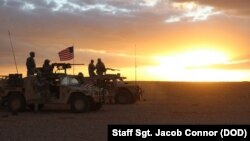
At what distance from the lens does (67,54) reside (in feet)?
104

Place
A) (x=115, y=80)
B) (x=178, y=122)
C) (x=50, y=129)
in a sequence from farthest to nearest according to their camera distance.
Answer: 1. (x=115, y=80)
2. (x=178, y=122)
3. (x=50, y=129)

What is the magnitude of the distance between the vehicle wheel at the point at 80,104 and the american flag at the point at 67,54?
428cm

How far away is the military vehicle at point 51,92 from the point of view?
27.8 m

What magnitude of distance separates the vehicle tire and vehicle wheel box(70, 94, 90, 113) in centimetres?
248

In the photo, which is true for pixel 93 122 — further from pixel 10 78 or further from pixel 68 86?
pixel 10 78

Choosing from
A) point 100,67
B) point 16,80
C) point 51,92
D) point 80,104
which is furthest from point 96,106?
point 100,67

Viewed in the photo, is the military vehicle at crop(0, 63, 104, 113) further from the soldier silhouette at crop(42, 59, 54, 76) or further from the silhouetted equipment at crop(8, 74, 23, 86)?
the soldier silhouette at crop(42, 59, 54, 76)

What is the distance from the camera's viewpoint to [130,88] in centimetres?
3541

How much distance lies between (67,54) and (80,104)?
4675mm

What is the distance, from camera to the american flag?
3172cm

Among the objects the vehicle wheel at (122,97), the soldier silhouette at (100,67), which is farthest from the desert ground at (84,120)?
the soldier silhouette at (100,67)

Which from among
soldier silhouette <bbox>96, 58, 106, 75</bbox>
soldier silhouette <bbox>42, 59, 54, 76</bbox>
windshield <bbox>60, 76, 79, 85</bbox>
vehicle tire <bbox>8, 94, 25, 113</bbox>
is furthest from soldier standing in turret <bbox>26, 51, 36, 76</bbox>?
soldier silhouette <bbox>96, 58, 106, 75</bbox>

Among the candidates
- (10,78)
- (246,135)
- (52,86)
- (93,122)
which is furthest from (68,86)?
(246,135)

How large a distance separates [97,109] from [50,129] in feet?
29.6
